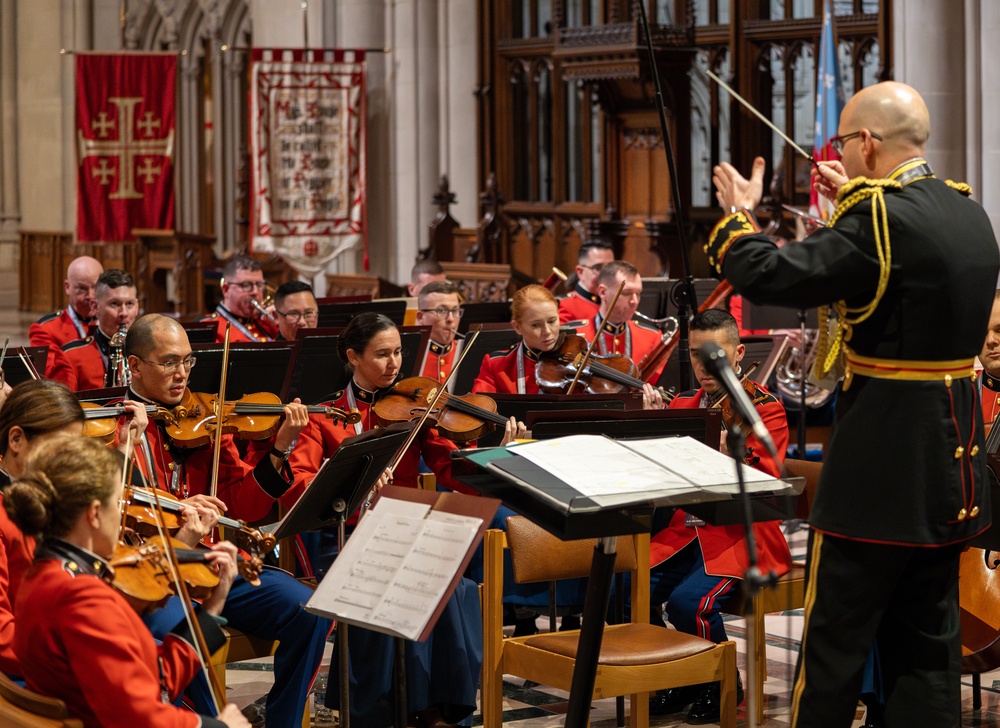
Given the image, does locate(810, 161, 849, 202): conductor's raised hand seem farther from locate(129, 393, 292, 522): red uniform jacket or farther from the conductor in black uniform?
locate(129, 393, 292, 522): red uniform jacket

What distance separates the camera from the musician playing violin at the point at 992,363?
5.02 meters

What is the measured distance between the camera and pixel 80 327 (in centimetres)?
740

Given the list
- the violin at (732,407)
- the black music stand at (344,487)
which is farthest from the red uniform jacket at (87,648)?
the violin at (732,407)

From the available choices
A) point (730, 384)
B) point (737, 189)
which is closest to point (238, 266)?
point (737, 189)

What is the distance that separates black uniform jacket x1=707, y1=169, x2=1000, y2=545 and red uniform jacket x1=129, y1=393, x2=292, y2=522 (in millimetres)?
1901

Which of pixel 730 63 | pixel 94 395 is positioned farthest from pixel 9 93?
pixel 94 395

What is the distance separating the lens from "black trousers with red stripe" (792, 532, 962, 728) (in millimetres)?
3115

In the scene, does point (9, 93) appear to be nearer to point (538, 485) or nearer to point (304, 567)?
point (304, 567)

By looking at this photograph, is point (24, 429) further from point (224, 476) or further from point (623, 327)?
point (623, 327)

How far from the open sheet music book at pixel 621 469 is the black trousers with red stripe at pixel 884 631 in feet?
0.84

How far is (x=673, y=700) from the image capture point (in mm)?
4703

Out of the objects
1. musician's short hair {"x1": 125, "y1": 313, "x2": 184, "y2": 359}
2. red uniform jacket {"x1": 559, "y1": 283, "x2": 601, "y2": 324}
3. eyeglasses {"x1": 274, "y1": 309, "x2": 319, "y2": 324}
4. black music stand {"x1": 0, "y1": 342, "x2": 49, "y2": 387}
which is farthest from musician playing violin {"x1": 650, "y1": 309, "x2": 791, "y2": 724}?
red uniform jacket {"x1": 559, "y1": 283, "x2": 601, "y2": 324}

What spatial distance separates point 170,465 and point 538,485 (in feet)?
6.51

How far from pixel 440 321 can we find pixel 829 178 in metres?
3.77
